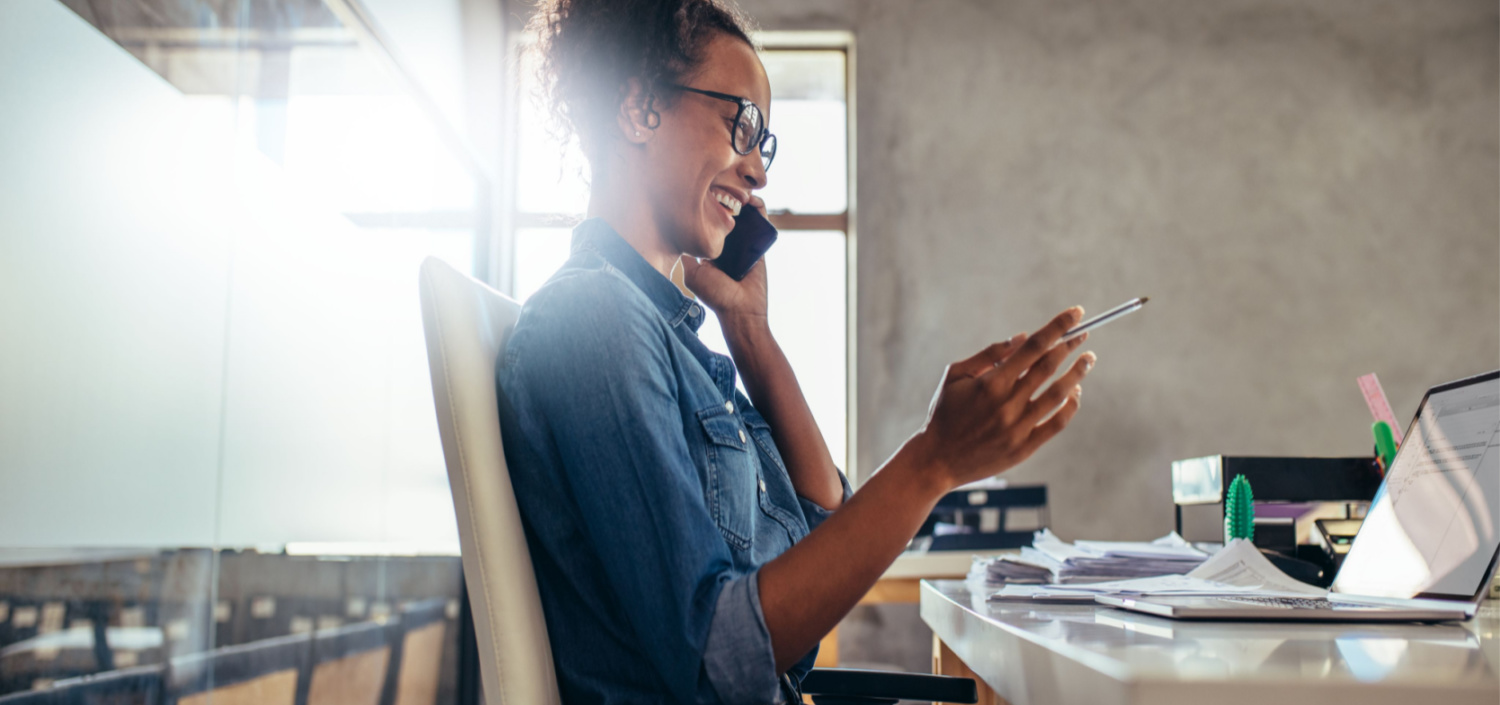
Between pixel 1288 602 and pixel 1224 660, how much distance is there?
0.37 metres

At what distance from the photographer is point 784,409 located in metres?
1.15

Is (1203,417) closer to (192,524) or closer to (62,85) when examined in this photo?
(192,524)

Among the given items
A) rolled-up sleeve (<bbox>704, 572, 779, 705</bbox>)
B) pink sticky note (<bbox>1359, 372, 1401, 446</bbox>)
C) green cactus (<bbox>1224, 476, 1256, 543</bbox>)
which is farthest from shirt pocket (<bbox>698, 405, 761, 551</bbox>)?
pink sticky note (<bbox>1359, 372, 1401, 446</bbox>)

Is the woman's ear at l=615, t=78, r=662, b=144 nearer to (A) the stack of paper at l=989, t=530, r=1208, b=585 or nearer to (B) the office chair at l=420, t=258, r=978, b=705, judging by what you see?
(B) the office chair at l=420, t=258, r=978, b=705

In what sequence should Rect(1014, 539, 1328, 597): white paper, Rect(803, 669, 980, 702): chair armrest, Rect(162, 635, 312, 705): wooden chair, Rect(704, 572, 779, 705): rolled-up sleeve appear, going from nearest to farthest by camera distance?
Rect(704, 572, 779, 705): rolled-up sleeve
Rect(1014, 539, 1328, 597): white paper
Rect(803, 669, 980, 702): chair armrest
Rect(162, 635, 312, 705): wooden chair

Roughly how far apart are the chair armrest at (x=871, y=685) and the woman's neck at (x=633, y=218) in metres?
0.51

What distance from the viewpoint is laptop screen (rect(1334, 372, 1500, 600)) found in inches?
32.2

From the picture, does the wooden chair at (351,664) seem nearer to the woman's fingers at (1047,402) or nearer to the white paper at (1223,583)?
the white paper at (1223,583)

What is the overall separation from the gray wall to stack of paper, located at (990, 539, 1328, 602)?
2.13 metres


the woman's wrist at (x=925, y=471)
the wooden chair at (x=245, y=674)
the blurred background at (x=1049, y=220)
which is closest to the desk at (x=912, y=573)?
the blurred background at (x=1049, y=220)

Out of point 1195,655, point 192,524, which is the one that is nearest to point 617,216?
point 1195,655

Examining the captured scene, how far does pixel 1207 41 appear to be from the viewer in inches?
131

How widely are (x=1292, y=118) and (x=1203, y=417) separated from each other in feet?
3.71

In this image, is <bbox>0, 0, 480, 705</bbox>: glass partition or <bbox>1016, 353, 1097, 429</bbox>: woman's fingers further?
<bbox>0, 0, 480, 705</bbox>: glass partition
